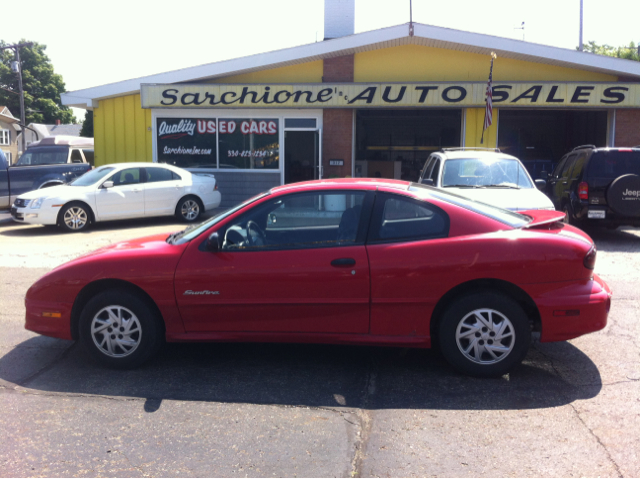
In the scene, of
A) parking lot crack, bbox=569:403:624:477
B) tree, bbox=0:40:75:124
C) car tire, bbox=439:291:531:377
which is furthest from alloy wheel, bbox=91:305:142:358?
tree, bbox=0:40:75:124

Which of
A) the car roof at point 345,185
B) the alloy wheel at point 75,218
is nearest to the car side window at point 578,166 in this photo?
the car roof at point 345,185

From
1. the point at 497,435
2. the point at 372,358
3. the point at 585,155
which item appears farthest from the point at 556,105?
the point at 497,435

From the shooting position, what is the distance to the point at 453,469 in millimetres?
3311

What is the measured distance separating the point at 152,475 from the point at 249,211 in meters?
2.13

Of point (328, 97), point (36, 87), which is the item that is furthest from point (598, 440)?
point (36, 87)

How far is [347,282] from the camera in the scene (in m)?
4.51

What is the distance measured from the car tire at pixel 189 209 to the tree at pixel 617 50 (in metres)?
48.4

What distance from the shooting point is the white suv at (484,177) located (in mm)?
9617

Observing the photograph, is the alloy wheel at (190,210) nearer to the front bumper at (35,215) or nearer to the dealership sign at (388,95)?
the front bumper at (35,215)

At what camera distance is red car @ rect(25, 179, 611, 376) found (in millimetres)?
4473

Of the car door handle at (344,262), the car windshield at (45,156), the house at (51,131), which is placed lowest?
the car door handle at (344,262)

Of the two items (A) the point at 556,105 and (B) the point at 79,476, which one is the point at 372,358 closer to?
(B) the point at 79,476

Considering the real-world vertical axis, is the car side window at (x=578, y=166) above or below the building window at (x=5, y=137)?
below

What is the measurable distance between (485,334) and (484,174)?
6.31 metres
